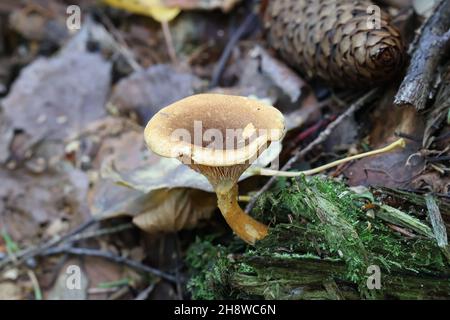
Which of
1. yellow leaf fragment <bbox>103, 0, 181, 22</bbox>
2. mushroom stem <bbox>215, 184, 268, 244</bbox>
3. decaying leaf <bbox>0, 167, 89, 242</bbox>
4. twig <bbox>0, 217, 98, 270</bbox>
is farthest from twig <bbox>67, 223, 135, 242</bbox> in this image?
yellow leaf fragment <bbox>103, 0, 181, 22</bbox>

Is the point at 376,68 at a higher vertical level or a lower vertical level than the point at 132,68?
lower

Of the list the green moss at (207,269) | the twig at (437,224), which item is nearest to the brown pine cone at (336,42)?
the twig at (437,224)

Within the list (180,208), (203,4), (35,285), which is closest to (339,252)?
(180,208)

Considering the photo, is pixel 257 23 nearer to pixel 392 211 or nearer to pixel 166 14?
pixel 166 14

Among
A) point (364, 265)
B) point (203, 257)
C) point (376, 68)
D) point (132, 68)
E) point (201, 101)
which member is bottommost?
point (364, 265)

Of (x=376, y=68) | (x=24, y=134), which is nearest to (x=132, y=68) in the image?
(x=24, y=134)
